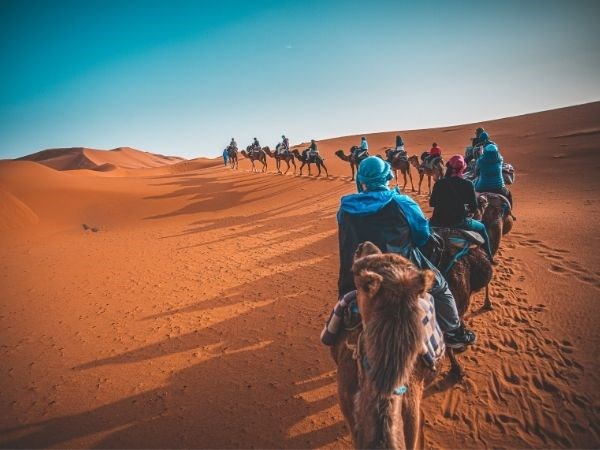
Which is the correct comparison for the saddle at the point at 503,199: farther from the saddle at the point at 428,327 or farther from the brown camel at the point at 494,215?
the saddle at the point at 428,327

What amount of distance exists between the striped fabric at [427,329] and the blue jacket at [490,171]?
560cm

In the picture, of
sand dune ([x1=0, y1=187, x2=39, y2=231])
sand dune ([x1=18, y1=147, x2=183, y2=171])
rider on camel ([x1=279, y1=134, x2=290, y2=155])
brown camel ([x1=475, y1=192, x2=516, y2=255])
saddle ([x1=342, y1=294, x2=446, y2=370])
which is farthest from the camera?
sand dune ([x1=18, y1=147, x2=183, y2=171])

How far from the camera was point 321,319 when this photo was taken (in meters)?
5.84

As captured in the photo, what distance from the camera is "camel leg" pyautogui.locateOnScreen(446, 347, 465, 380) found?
423 centimetres

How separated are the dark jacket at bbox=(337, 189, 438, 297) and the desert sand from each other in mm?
2286

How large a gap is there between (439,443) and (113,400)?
4.28m

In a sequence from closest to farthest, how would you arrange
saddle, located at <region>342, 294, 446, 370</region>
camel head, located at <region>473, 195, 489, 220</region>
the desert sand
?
saddle, located at <region>342, 294, 446, 370</region> < the desert sand < camel head, located at <region>473, 195, 489, 220</region>

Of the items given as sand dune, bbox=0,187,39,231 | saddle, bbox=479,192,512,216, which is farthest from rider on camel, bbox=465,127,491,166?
sand dune, bbox=0,187,39,231

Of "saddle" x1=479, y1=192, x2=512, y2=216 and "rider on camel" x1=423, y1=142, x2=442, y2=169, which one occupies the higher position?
"rider on camel" x1=423, y1=142, x2=442, y2=169

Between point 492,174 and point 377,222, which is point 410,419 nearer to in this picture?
point 377,222

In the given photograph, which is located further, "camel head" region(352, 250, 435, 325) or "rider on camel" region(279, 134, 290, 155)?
"rider on camel" region(279, 134, 290, 155)

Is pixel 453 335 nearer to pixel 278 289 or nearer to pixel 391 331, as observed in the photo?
pixel 391 331

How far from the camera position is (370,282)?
5.56ft

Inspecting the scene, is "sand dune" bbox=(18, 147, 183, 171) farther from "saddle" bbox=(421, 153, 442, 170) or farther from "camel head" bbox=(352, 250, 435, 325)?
"camel head" bbox=(352, 250, 435, 325)
